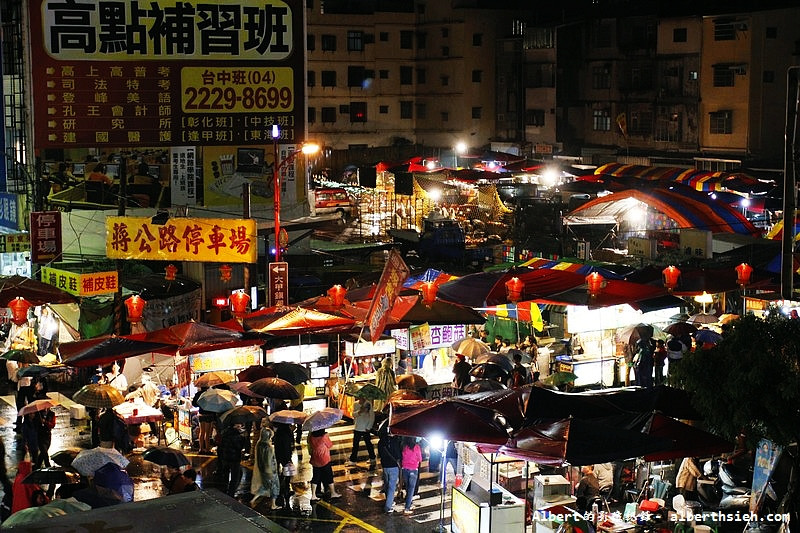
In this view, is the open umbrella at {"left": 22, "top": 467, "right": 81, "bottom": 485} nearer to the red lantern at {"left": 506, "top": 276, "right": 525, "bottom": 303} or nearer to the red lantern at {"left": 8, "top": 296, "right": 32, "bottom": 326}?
the red lantern at {"left": 8, "top": 296, "right": 32, "bottom": 326}

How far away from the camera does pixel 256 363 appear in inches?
1000

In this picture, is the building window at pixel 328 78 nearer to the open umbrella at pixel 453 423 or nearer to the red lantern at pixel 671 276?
the red lantern at pixel 671 276

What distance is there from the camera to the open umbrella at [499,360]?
25016 mm

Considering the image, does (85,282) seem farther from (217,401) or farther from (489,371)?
(489,371)

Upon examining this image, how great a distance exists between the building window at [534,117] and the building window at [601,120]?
401 centimetres

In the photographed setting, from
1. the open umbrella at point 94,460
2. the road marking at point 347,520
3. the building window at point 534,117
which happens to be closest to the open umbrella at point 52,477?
the open umbrella at point 94,460

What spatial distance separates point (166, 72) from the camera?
29766mm

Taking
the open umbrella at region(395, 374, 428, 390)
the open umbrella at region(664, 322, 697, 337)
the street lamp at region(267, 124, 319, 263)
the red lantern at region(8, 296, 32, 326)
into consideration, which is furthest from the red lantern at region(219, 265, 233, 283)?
the open umbrella at region(664, 322, 697, 337)

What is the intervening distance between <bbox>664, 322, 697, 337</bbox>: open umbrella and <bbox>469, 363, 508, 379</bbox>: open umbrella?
5212mm

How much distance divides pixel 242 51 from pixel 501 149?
165ft

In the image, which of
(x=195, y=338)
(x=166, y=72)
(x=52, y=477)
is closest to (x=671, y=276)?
(x=195, y=338)

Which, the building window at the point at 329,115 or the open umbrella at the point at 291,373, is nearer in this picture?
the open umbrella at the point at 291,373

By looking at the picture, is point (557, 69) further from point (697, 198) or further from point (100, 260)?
point (100, 260)

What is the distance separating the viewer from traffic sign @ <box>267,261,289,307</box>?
27.8 meters
